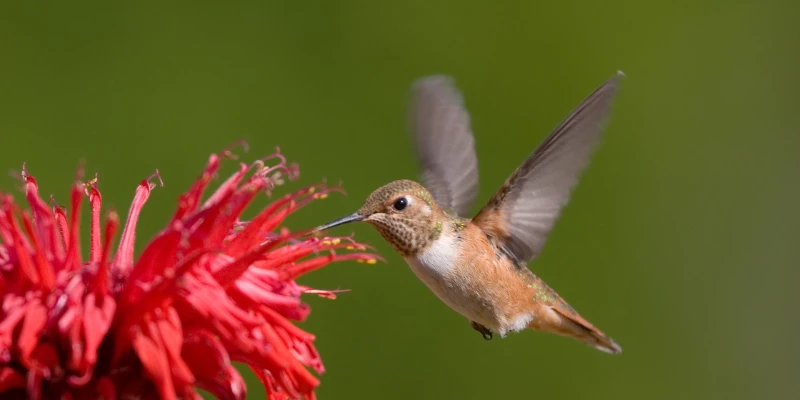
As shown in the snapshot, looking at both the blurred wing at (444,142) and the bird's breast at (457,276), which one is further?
the blurred wing at (444,142)

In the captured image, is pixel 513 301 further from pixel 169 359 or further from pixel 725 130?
pixel 725 130

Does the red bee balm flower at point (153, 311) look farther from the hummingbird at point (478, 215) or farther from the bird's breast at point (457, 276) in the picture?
the bird's breast at point (457, 276)

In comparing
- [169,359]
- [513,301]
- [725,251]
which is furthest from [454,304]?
[725,251]

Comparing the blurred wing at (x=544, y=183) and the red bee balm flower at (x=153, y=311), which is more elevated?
the blurred wing at (x=544, y=183)

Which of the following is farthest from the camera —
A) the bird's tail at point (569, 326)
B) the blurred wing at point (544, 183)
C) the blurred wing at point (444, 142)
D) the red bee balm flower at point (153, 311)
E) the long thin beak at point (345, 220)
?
the bird's tail at point (569, 326)

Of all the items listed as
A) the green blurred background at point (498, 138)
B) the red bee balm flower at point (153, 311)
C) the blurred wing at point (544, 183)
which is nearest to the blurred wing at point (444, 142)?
the blurred wing at point (544, 183)

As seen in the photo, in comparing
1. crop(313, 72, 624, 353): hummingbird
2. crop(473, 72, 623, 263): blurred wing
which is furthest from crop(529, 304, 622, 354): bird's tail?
crop(473, 72, 623, 263): blurred wing

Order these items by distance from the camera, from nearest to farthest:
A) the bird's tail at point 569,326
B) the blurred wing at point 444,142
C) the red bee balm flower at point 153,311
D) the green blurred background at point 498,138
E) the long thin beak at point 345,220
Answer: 1. the red bee balm flower at point 153,311
2. the long thin beak at point 345,220
3. the blurred wing at point 444,142
4. the bird's tail at point 569,326
5. the green blurred background at point 498,138

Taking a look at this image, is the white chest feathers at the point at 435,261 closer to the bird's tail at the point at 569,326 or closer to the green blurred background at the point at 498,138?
the bird's tail at the point at 569,326
